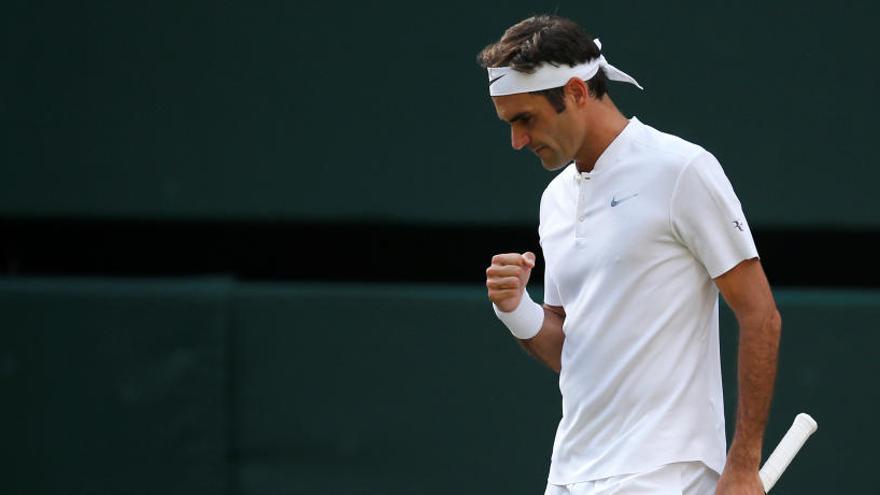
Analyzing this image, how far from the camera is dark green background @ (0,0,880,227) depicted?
4680 mm

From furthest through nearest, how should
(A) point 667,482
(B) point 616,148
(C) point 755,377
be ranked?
(B) point 616,148
(A) point 667,482
(C) point 755,377

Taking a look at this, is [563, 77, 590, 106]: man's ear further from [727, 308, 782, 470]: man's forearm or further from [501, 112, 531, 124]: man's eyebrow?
[727, 308, 782, 470]: man's forearm

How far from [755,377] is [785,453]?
0.20m

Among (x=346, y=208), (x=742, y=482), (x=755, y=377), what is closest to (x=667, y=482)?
(x=742, y=482)

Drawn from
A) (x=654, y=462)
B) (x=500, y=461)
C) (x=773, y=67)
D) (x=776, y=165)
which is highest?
(x=773, y=67)

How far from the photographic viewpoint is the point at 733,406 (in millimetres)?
4680

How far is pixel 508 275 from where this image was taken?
2.87m

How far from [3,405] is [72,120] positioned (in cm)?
99

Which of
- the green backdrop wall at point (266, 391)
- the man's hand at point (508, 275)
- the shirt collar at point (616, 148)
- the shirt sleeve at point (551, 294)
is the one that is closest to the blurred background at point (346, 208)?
the green backdrop wall at point (266, 391)

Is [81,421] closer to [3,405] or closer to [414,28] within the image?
[3,405]

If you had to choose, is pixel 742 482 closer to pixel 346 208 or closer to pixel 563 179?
pixel 563 179

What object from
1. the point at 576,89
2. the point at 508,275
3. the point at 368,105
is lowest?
the point at 508,275

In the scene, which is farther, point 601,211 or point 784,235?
point 784,235

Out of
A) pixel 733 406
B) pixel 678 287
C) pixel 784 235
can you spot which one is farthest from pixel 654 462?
pixel 784 235
